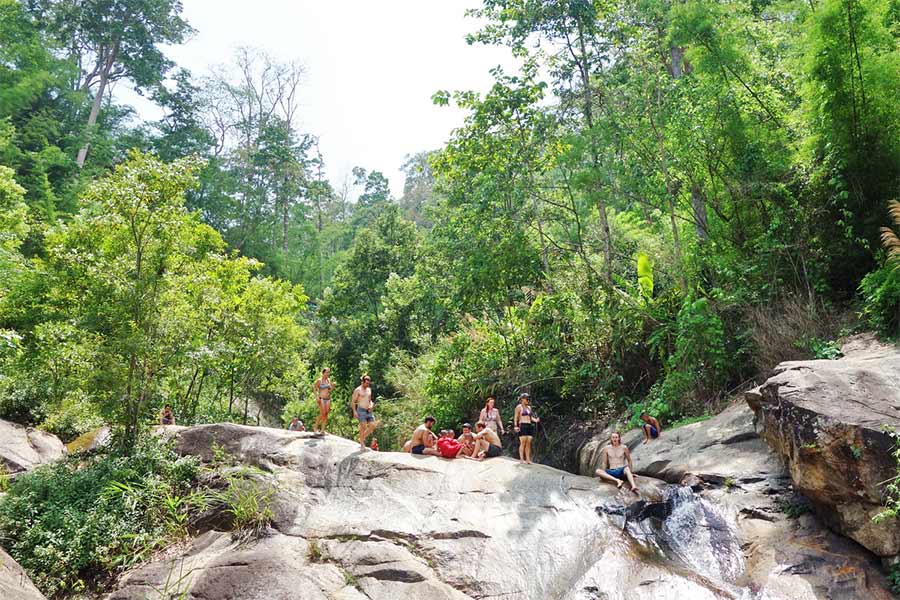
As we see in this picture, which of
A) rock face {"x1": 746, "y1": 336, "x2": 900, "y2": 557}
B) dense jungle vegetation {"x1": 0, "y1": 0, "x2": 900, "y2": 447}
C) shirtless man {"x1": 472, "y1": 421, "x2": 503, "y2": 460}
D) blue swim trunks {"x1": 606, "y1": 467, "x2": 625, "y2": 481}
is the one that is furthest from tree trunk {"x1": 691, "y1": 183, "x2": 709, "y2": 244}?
shirtless man {"x1": 472, "y1": 421, "x2": 503, "y2": 460}

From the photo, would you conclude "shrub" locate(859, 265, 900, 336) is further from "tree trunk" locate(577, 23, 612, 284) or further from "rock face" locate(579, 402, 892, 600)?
"tree trunk" locate(577, 23, 612, 284)

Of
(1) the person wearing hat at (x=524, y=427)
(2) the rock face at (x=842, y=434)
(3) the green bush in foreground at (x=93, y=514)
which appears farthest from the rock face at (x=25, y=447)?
(2) the rock face at (x=842, y=434)

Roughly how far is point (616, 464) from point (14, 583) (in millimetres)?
8430

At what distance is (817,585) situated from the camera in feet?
23.8

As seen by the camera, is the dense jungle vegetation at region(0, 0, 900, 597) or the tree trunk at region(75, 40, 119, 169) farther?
the tree trunk at region(75, 40, 119, 169)

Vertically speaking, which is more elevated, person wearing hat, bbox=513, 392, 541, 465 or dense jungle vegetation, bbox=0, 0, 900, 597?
dense jungle vegetation, bbox=0, 0, 900, 597

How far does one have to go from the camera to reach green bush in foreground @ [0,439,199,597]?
9.03m

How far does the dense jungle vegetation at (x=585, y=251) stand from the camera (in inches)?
451

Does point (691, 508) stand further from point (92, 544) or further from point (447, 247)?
point (447, 247)

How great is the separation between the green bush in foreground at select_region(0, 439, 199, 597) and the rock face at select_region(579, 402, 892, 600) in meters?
7.79

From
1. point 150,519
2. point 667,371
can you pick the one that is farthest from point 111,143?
point 667,371

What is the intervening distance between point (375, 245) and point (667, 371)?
1831 centimetres

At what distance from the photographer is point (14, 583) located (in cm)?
729

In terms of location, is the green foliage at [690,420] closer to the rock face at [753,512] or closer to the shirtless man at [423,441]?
the rock face at [753,512]
